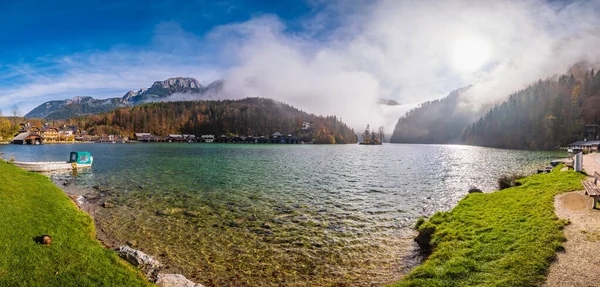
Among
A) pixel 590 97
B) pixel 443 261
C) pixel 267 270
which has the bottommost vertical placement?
pixel 267 270

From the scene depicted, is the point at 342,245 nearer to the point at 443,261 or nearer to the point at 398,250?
the point at 398,250

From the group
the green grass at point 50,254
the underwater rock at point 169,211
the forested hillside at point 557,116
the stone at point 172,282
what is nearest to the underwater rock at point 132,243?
the green grass at point 50,254

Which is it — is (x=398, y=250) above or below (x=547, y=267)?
below

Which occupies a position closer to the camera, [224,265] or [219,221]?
[224,265]

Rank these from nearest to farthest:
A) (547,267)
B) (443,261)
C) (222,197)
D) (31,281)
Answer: (31,281), (547,267), (443,261), (222,197)

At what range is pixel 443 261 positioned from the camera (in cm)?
1183

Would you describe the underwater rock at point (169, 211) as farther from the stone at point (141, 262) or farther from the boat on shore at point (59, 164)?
the boat on shore at point (59, 164)

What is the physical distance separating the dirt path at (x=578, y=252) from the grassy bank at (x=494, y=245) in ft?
0.95

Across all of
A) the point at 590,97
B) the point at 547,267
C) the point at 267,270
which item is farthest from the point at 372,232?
the point at 590,97

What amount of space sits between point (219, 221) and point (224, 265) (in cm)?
703

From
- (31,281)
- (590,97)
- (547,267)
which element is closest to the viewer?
(31,281)

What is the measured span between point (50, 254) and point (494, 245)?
1843 cm

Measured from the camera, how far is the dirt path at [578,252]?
28.0 feet

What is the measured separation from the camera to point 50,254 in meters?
10.1
